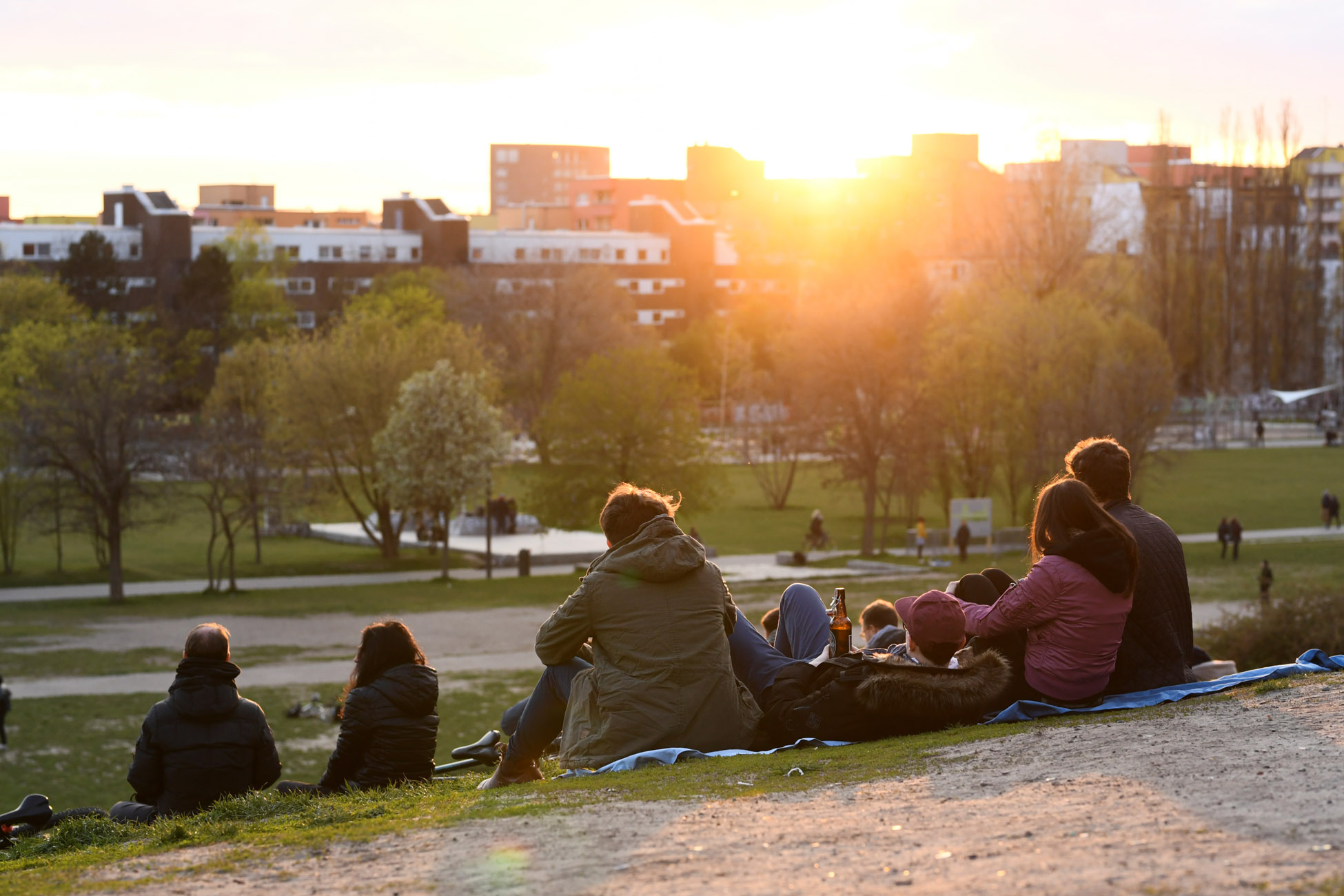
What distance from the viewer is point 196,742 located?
698 centimetres

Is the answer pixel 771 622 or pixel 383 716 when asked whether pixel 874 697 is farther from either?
pixel 383 716

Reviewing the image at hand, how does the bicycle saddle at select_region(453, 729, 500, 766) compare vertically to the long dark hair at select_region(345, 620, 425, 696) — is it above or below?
below

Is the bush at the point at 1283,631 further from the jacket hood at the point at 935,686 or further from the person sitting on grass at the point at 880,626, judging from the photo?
the jacket hood at the point at 935,686

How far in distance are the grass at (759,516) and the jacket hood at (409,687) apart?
33.5m

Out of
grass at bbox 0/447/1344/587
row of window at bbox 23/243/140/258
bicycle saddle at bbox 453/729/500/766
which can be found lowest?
grass at bbox 0/447/1344/587

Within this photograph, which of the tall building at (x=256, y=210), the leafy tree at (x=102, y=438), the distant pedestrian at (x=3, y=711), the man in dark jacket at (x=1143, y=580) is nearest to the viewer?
the man in dark jacket at (x=1143, y=580)

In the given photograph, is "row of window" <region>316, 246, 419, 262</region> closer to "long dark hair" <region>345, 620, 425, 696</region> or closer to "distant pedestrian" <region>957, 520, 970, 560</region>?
"distant pedestrian" <region>957, 520, 970, 560</region>

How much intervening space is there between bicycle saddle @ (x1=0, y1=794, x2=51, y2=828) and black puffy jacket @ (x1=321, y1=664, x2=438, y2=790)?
1.34 meters

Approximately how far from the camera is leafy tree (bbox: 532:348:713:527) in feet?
139

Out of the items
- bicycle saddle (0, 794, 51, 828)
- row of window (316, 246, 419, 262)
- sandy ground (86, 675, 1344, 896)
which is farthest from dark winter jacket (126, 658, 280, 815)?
row of window (316, 246, 419, 262)

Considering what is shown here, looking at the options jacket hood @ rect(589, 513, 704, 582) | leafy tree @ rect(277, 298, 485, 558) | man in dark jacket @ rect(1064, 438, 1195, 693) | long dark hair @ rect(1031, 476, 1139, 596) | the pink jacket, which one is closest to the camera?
jacket hood @ rect(589, 513, 704, 582)

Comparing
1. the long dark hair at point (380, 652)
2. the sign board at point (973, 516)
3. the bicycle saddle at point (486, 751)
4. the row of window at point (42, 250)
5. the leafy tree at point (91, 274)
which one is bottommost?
the sign board at point (973, 516)

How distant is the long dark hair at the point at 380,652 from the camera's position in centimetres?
701

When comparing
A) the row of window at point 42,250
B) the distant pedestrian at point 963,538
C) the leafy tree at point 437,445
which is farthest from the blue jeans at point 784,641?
the row of window at point 42,250
